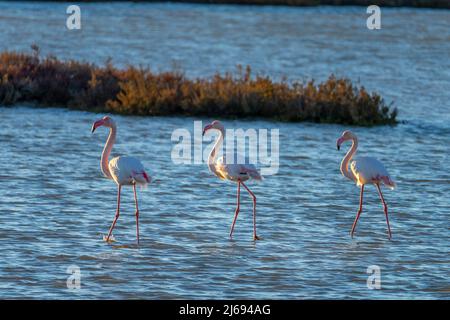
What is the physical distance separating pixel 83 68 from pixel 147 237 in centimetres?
1072

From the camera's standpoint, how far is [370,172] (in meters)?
14.2

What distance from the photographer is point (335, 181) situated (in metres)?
17.6

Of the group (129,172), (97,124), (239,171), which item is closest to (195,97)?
(97,124)

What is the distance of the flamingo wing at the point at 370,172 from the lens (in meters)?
14.1

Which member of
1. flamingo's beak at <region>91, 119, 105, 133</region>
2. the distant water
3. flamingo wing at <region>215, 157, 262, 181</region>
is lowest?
the distant water

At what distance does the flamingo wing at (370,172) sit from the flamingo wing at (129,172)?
2.49 metres

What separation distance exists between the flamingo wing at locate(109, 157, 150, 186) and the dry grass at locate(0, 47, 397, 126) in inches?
334

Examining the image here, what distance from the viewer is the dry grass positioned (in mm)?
22141

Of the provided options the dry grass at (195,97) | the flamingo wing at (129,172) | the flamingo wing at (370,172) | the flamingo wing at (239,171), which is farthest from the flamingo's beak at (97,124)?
the dry grass at (195,97)

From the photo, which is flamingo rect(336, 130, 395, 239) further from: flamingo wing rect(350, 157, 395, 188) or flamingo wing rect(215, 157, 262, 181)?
flamingo wing rect(215, 157, 262, 181)

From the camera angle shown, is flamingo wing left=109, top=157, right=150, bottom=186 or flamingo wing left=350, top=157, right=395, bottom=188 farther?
flamingo wing left=350, top=157, right=395, bottom=188

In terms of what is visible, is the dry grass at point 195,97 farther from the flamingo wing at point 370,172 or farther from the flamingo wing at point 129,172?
the flamingo wing at point 129,172

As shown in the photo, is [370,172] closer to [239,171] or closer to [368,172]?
[368,172]

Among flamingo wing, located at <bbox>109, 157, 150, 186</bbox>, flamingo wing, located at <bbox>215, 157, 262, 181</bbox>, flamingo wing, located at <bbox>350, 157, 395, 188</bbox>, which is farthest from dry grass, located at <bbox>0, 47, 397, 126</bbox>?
flamingo wing, located at <bbox>109, 157, 150, 186</bbox>
